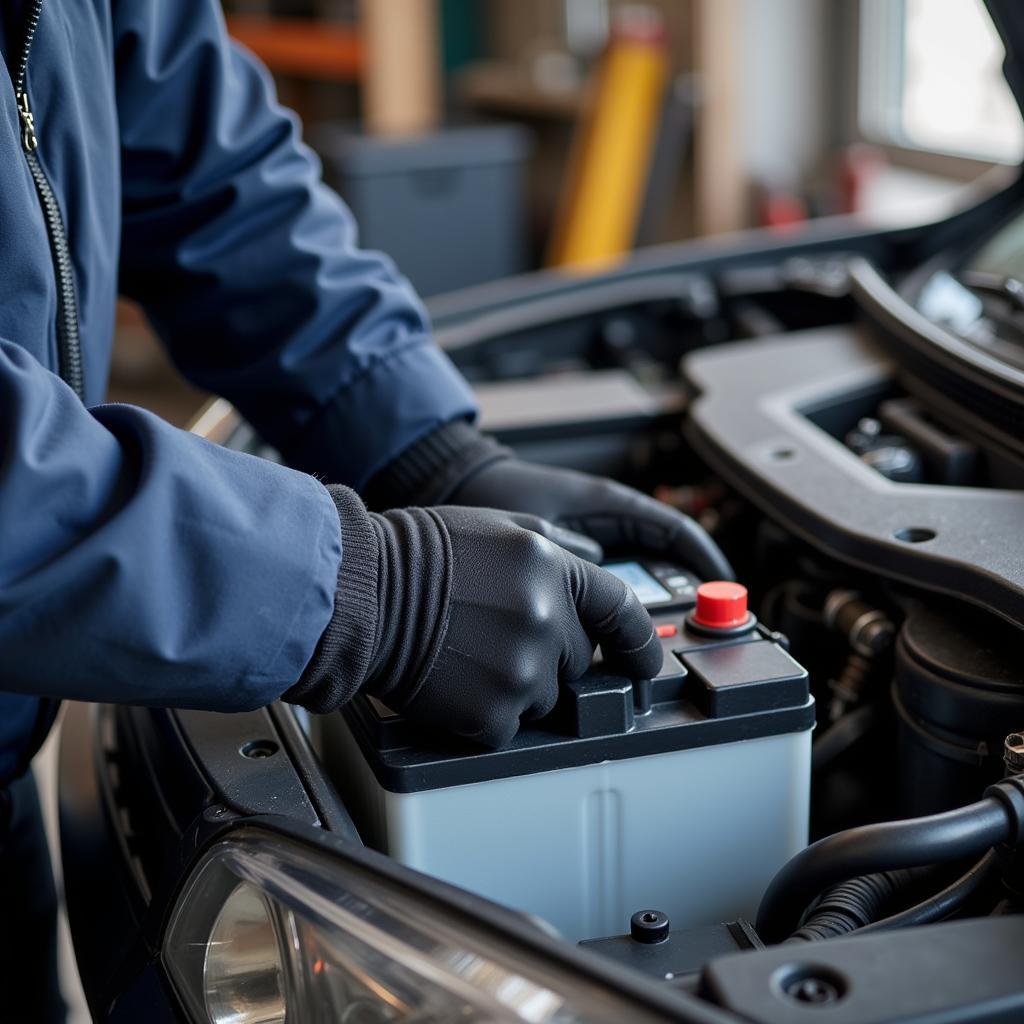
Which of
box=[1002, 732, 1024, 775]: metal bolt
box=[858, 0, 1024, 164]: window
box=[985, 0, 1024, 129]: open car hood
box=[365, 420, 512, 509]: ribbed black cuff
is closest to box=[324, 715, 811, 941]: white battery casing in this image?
box=[1002, 732, 1024, 775]: metal bolt

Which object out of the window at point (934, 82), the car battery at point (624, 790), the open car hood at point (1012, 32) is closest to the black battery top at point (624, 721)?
the car battery at point (624, 790)

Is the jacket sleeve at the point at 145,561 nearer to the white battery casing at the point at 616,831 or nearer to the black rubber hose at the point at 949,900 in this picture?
the white battery casing at the point at 616,831

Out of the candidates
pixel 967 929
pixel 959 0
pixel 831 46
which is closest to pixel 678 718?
pixel 967 929

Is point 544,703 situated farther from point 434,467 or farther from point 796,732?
point 434,467

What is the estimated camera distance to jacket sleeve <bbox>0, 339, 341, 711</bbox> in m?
0.58

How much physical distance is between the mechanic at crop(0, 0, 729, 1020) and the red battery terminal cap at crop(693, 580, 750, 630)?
0.07 m

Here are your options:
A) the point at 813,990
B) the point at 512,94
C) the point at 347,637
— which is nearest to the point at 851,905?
the point at 813,990

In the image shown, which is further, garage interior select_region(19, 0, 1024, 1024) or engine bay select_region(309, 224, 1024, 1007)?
garage interior select_region(19, 0, 1024, 1024)

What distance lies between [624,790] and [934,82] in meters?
2.65

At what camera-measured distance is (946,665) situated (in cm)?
69

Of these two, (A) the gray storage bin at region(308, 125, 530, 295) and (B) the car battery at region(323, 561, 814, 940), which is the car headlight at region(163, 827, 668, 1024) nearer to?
(B) the car battery at region(323, 561, 814, 940)

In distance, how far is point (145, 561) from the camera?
1.94 ft

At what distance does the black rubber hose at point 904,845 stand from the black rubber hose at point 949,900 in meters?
0.04

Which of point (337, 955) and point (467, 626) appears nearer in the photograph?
point (337, 955)
